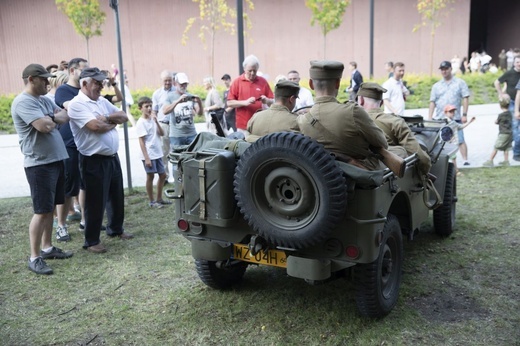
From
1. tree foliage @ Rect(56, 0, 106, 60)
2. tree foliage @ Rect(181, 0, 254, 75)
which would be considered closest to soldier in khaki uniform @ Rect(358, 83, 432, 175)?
tree foliage @ Rect(56, 0, 106, 60)

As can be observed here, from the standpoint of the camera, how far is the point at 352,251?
3.86 m

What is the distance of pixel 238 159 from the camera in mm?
4176

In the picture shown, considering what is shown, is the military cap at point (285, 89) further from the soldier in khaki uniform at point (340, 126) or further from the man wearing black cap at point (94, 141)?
the man wearing black cap at point (94, 141)

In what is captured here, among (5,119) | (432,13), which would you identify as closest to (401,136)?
(5,119)

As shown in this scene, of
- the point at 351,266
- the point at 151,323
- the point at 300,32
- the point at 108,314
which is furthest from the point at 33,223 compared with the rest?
the point at 300,32

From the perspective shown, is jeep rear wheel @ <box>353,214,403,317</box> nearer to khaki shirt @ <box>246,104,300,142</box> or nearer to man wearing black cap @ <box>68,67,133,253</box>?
khaki shirt @ <box>246,104,300,142</box>

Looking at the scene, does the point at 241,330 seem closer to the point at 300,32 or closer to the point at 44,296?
the point at 44,296

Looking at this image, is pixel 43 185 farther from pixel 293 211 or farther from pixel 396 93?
pixel 396 93

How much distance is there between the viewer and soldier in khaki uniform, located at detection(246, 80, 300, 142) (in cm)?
455

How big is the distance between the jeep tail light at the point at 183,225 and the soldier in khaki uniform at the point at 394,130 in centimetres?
191

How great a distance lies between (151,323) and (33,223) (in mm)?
1962

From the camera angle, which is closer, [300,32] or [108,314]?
[108,314]

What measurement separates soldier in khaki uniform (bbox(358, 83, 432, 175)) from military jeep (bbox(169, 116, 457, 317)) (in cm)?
28

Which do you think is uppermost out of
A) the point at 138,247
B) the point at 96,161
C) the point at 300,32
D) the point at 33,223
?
the point at 300,32
